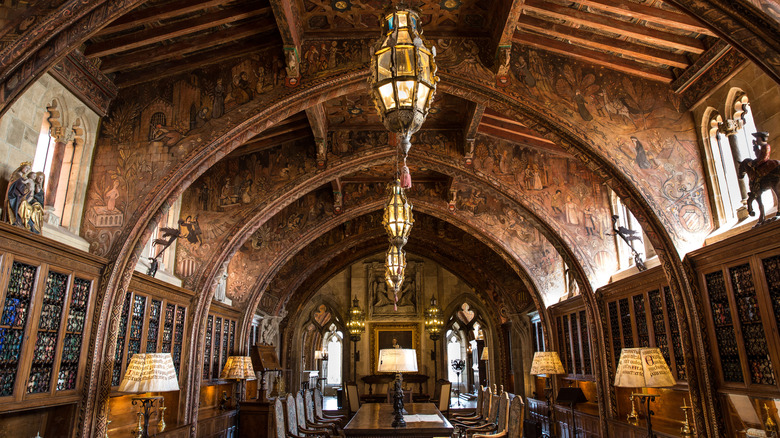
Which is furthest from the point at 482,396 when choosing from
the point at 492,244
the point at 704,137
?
the point at 704,137

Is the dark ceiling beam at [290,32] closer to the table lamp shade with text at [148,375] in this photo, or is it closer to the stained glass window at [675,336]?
the table lamp shade with text at [148,375]

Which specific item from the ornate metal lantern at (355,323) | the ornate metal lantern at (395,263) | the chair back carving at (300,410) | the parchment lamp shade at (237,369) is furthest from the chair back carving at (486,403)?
the ornate metal lantern at (355,323)

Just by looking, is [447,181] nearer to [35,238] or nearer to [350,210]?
[350,210]

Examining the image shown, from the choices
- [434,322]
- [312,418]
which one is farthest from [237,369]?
[434,322]

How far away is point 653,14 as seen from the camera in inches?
252

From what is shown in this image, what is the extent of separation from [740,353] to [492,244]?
318 inches

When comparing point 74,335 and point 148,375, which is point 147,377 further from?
point 74,335

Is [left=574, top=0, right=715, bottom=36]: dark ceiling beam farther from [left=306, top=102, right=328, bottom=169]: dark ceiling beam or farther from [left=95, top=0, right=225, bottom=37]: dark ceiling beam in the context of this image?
[left=306, top=102, right=328, bottom=169]: dark ceiling beam

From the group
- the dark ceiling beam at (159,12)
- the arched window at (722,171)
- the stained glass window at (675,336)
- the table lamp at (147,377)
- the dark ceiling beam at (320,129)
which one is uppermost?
the dark ceiling beam at (320,129)

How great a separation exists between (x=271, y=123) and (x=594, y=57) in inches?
192

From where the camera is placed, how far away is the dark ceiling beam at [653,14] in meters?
6.29

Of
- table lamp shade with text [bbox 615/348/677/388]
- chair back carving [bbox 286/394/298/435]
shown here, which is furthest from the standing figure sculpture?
chair back carving [bbox 286/394/298/435]

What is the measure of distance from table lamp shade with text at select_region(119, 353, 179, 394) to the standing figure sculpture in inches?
269

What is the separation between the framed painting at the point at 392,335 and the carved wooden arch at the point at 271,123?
1655 cm
